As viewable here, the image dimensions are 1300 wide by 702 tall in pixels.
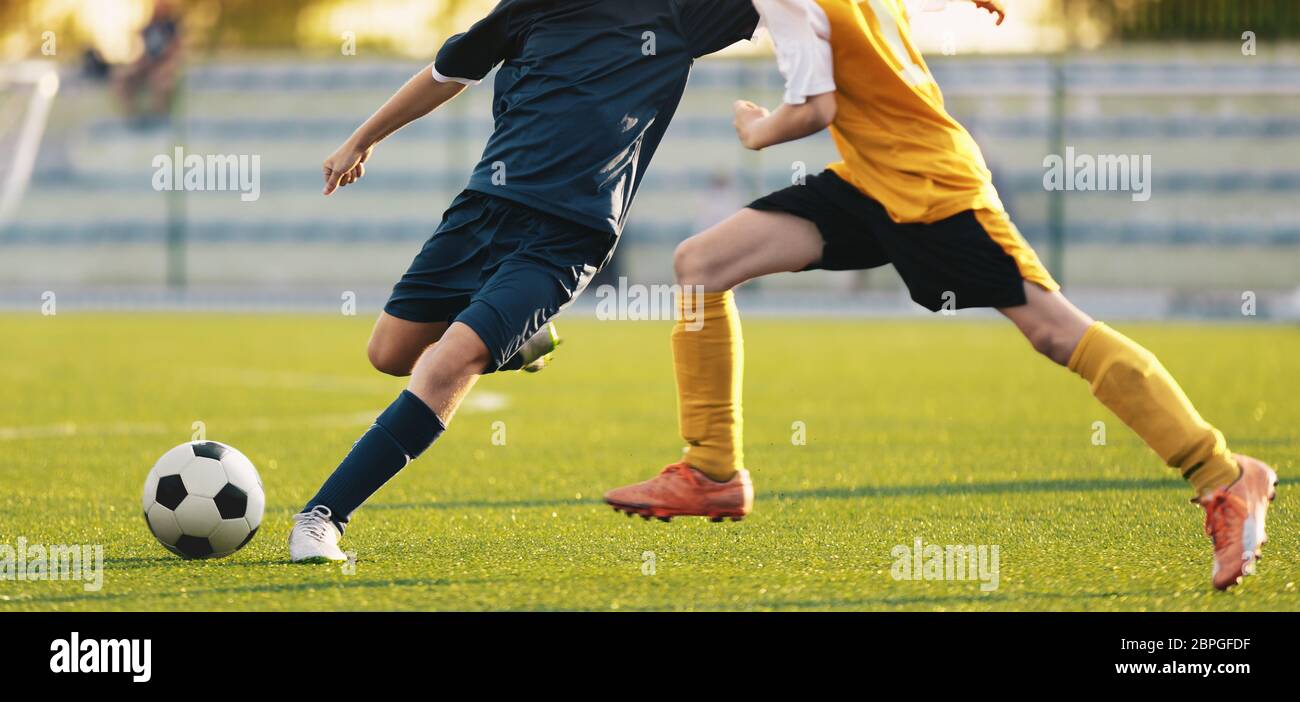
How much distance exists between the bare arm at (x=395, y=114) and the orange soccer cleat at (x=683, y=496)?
121 cm

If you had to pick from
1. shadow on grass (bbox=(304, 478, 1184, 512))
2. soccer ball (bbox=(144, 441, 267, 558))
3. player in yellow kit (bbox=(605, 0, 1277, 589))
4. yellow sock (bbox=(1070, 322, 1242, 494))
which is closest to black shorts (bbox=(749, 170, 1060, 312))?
player in yellow kit (bbox=(605, 0, 1277, 589))

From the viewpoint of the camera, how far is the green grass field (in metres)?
4.20

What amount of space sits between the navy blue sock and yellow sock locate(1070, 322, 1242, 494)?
1.72 m

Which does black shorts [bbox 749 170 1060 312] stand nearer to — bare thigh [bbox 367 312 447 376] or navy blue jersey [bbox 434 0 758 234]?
navy blue jersey [bbox 434 0 758 234]

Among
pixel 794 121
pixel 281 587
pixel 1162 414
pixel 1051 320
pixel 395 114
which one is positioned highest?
pixel 395 114

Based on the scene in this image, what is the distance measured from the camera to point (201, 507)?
4605 mm

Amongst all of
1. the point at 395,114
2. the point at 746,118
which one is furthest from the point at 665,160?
the point at 746,118

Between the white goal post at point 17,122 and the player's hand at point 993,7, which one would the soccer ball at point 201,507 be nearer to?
the player's hand at point 993,7

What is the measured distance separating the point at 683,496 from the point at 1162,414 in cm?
134

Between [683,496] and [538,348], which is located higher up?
[538,348]

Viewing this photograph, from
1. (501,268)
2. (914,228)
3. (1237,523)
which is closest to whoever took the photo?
(1237,523)

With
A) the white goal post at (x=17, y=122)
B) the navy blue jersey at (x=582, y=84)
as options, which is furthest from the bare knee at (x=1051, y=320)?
the white goal post at (x=17, y=122)

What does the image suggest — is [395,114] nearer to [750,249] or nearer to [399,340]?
[399,340]

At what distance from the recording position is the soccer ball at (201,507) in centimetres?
462
